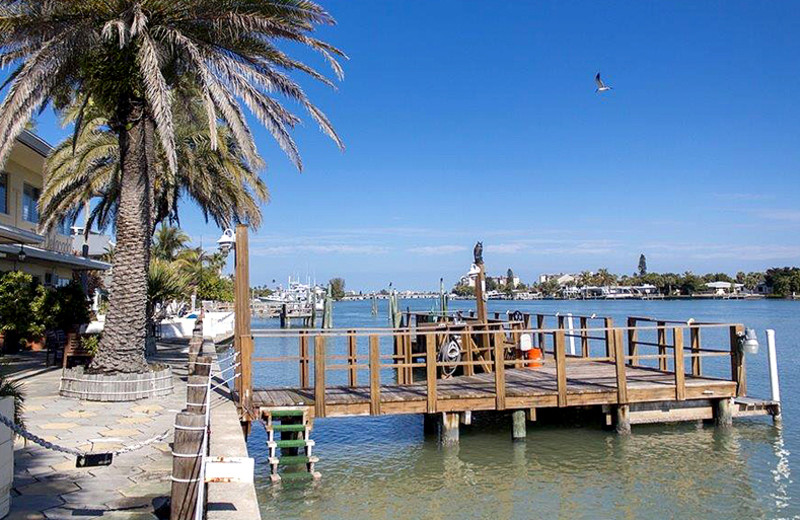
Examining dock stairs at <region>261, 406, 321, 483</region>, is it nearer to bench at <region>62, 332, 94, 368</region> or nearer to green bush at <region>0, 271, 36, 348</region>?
bench at <region>62, 332, 94, 368</region>

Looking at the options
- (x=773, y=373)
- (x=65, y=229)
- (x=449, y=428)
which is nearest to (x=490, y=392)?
(x=449, y=428)

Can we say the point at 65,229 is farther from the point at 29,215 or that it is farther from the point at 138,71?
the point at 138,71

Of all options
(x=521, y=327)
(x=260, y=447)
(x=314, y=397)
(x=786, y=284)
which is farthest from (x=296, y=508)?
(x=786, y=284)

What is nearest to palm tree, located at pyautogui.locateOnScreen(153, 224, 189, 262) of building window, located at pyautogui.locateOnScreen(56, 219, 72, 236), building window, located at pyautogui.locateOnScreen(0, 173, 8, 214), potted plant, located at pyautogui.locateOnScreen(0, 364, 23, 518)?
building window, located at pyautogui.locateOnScreen(56, 219, 72, 236)

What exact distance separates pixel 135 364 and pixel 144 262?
1.96 m

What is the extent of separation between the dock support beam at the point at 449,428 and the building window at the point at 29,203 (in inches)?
760

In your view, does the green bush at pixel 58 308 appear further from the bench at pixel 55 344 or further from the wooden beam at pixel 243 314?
the wooden beam at pixel 243 314

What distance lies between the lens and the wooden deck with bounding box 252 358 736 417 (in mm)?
11219

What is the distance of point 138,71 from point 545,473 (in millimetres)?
9965

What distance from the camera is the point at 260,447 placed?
12.3 meters

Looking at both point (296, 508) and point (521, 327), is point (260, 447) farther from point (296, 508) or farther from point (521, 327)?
point (521, 327)

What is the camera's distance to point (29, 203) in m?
24.8

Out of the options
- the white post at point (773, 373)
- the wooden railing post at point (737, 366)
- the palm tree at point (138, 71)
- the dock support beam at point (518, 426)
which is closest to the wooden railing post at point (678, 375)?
the wooden railing post at point (737, 366)

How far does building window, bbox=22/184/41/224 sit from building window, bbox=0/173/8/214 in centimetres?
158
